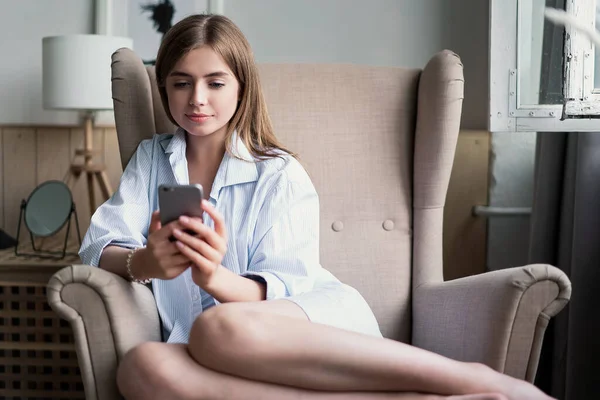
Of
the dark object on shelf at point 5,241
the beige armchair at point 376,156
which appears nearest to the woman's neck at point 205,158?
the beige armchair at point 376,156

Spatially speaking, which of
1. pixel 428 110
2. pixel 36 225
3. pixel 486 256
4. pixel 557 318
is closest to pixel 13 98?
pixel 36 225

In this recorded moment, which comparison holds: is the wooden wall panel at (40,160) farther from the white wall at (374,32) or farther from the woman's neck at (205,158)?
the woman's neck at (205,158)

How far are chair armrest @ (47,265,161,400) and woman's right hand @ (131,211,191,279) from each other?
2.8 inches

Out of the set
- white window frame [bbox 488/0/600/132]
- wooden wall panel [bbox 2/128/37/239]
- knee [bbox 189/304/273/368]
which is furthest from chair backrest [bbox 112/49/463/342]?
wooden wall panel [bbox 2/128/37/239]

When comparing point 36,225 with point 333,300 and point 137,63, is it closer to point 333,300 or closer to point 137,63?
point 137,63

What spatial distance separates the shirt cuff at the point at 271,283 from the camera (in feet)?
5.13

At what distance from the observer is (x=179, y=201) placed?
1.36m

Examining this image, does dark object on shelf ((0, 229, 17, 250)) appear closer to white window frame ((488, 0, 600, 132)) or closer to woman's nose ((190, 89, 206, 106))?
woman's nose ((190, 89, 206, 106))

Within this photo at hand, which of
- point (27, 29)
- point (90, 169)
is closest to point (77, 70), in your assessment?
point (90, 169)

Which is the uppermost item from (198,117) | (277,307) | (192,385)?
(198,117)

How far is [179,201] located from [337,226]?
71cm

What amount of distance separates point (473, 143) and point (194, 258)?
1.54 metres

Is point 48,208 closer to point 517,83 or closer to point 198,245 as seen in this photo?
point 198,245

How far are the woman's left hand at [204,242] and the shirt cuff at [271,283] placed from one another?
0.48ft
